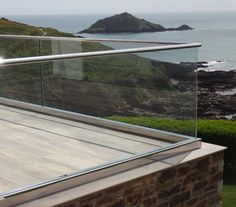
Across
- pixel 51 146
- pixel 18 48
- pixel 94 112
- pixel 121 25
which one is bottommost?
pixel 51 146

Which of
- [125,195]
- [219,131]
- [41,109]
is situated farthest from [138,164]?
[219,131]

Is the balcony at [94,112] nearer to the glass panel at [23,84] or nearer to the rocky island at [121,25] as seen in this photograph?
the glass panel at [23,84]

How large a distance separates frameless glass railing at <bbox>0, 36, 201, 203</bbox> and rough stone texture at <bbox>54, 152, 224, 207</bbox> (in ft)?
0.91

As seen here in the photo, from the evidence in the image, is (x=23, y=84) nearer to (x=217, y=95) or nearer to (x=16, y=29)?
(x=16, y=29)

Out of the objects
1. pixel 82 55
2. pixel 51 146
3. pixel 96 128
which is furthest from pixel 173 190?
pixel 82 55

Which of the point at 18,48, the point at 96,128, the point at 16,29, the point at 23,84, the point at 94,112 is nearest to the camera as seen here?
the point at 96,128

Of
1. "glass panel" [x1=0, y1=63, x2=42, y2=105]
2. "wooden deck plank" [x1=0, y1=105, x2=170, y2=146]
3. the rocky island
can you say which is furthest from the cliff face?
the rocky island

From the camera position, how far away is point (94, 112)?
5098 mm

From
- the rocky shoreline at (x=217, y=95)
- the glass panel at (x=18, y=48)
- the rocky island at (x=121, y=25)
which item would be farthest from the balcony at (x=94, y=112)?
the rocky island at (x=121, y=25)

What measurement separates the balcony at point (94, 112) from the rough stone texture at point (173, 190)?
0.20 meters

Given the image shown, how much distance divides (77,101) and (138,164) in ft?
2.87

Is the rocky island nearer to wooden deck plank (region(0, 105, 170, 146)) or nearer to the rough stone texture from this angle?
the rough stone texture

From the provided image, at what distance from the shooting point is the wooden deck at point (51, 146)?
4215 millimetres

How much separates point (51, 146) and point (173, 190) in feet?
4.39
